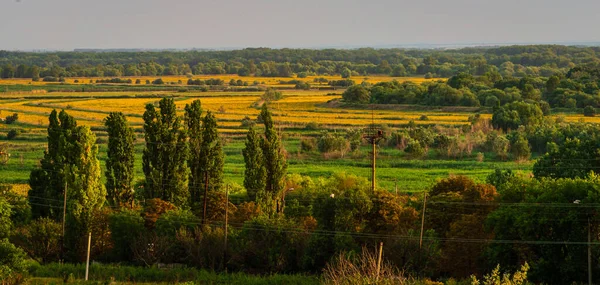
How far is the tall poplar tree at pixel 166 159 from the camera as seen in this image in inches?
1318

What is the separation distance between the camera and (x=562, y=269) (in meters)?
26.4

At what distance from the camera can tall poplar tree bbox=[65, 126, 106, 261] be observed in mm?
30438

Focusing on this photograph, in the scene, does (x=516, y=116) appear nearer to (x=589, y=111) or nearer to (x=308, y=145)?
(x=589, y=111)

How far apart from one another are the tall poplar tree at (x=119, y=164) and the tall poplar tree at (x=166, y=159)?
72 cm

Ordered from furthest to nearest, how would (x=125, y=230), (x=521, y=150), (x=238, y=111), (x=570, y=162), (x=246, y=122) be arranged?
(x=238, y=111) → (x=246, y=122) → (x=521, y=150) → (x=570, y=162) → (x=125, y=230)

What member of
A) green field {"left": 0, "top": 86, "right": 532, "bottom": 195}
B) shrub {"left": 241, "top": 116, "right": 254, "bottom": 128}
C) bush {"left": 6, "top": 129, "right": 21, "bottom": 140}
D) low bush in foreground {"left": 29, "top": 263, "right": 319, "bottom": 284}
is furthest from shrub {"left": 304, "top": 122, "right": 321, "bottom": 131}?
low bush in foreground {"left": 29, "top": 263, "right": 319, "bottom": 284}

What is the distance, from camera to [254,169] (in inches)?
1318

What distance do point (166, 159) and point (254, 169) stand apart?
3536 mm

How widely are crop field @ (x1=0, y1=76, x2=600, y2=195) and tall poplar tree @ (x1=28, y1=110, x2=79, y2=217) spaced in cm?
→ 889

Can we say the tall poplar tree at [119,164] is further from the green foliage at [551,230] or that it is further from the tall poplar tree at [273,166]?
the green foliage at [551,230]

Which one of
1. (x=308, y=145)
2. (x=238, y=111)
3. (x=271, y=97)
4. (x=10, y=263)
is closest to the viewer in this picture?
(x=10, y=263)

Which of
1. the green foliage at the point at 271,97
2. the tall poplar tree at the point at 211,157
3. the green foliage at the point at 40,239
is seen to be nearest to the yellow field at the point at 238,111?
the green foliage at the point at 271,97

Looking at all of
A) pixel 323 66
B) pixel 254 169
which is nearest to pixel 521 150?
pixel 254 169

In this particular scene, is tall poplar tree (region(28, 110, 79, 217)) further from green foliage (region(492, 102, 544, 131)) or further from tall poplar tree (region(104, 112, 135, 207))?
green foliage (region(492, 102, 544, 131))
